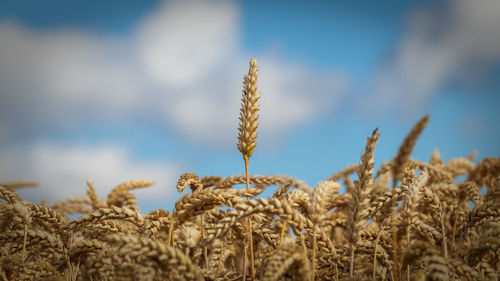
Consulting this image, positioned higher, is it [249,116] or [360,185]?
[249,116]

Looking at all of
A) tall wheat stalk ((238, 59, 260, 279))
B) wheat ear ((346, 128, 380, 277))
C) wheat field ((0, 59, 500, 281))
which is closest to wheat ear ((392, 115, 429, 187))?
wheat field ((0, 59, 500, 281))

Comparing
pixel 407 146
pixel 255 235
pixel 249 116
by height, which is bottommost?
pixel 255 235

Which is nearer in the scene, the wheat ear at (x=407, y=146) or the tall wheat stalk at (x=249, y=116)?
the wheat ear at (x=407, y=146)

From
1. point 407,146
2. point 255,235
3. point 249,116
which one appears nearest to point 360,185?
point 407,146

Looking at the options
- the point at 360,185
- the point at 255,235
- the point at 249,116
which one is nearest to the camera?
the point at 360,185

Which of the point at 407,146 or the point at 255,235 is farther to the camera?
the point at 255,235

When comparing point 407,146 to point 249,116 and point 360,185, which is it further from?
point 249,116

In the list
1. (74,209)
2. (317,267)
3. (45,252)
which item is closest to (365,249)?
(317,267)

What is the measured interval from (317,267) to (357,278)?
1.40ft

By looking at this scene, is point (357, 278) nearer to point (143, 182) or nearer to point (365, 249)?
point (365, 249)

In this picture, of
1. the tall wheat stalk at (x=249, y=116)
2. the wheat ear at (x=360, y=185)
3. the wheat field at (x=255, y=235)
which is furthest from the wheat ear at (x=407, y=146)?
the tall wheat stalk at (x=249, y=116)

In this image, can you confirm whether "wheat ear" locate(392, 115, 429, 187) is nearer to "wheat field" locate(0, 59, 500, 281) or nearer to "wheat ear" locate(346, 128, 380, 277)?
"wheat field" locate(0, 59, 500, 281)

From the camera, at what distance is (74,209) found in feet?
16.3

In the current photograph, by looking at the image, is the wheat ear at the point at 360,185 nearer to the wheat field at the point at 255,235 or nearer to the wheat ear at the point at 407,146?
the wheat field at the point at 255,235
